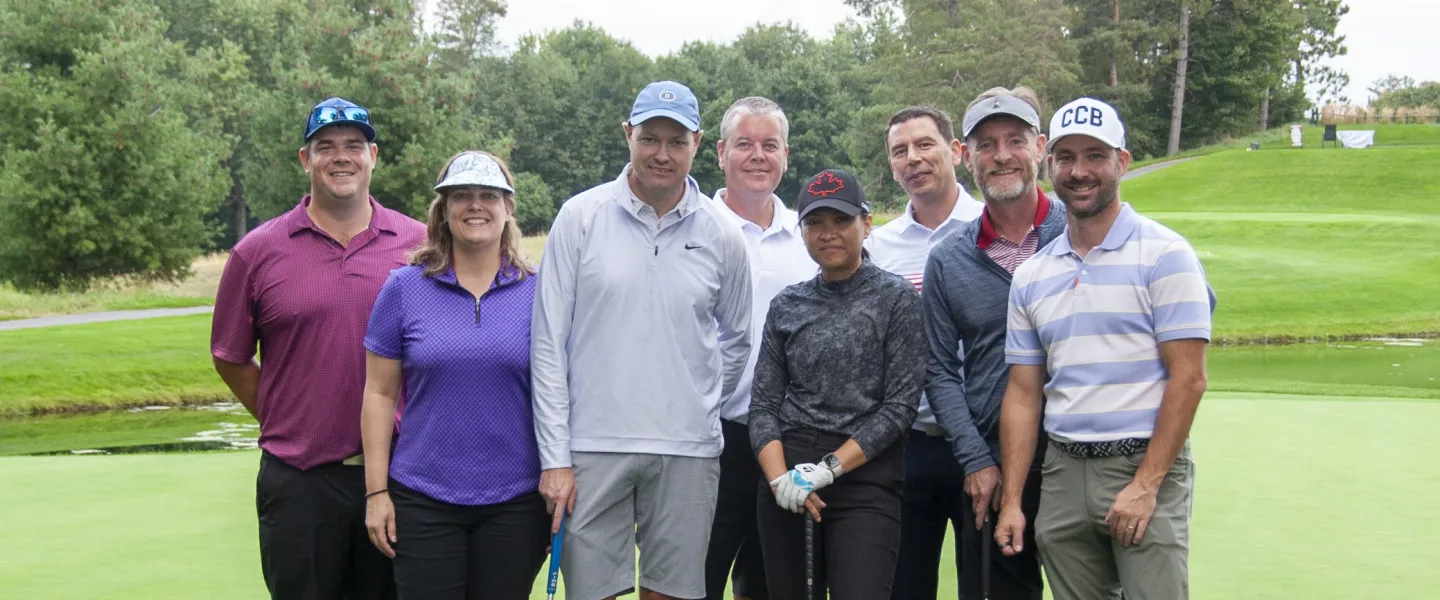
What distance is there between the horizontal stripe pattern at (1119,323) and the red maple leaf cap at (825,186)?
2.23ft

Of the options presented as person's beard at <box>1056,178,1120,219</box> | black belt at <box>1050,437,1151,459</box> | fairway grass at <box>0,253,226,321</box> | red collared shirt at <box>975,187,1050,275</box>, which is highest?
person's beard at <box>1056,178,1120,219</box>

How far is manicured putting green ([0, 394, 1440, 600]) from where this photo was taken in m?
4.34

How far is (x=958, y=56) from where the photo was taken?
133ft

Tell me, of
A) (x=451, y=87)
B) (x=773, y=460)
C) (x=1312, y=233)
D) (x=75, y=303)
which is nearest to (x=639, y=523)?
(x=773, y=460)

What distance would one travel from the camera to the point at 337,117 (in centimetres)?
369

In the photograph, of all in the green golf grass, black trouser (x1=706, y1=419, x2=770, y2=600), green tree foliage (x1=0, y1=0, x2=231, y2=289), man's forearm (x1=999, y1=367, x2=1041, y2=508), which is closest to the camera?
man's forearm (x1=999, y1=367, x2=1041, y2=508)

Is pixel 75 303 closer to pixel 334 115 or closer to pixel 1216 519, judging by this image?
pixel 334 115

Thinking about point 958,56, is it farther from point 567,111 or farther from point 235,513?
point 235,513

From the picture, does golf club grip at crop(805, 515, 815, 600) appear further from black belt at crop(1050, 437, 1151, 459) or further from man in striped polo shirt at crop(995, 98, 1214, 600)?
black belt at crop(1050, 437, 1151, 459)

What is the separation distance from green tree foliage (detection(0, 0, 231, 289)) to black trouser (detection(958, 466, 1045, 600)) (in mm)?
23907

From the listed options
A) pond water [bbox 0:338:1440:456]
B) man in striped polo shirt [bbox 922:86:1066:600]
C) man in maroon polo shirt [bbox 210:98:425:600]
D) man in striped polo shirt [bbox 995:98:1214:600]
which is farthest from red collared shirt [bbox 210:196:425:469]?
pond water [bbox 0:338:1440:456]

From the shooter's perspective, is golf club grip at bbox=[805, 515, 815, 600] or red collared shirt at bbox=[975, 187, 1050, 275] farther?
red collared shirt at bbox=[975, 187, 1050, 275]

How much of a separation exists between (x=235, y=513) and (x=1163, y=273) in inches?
173

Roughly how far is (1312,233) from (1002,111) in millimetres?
22743
